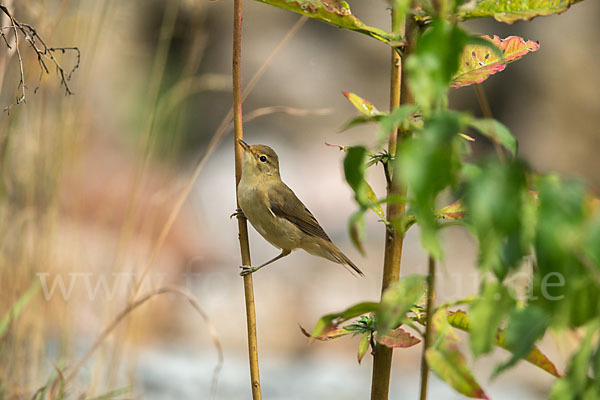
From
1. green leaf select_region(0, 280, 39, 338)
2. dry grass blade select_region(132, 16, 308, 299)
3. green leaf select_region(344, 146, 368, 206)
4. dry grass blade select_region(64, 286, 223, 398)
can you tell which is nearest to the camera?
green leaf select_region(344, 146, 368, 206)

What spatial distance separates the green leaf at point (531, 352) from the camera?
927 millimetres

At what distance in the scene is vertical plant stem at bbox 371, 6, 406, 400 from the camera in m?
0.97

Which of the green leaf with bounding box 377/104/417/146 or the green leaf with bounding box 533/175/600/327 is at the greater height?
the green leaf with bounding box 377/104/417/146

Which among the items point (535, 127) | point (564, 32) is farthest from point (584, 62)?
point (535, 127)

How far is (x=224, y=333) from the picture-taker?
4.57 meters

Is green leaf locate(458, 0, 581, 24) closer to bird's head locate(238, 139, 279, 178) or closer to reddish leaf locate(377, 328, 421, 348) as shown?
reddish leaf locate(377, 328, 421, 348)

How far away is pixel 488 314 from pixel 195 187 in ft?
16.5

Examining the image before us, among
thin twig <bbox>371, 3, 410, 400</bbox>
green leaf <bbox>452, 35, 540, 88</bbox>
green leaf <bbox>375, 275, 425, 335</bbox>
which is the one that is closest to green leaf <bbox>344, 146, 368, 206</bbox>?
green leaf <bbox>375, 275, 425, 335</bbox>

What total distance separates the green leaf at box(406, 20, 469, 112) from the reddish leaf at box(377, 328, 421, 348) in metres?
0.42

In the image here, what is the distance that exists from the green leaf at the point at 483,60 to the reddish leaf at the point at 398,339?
406mm

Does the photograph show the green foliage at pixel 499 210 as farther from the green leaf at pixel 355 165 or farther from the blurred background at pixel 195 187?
the blurred background at pixel 195 187

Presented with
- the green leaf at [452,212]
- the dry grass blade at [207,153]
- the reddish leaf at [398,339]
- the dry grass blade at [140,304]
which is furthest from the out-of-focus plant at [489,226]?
the dry grass blade at [140,304]

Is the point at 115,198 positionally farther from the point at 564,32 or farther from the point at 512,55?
the point at 512,55

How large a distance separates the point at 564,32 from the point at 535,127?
0.84m
